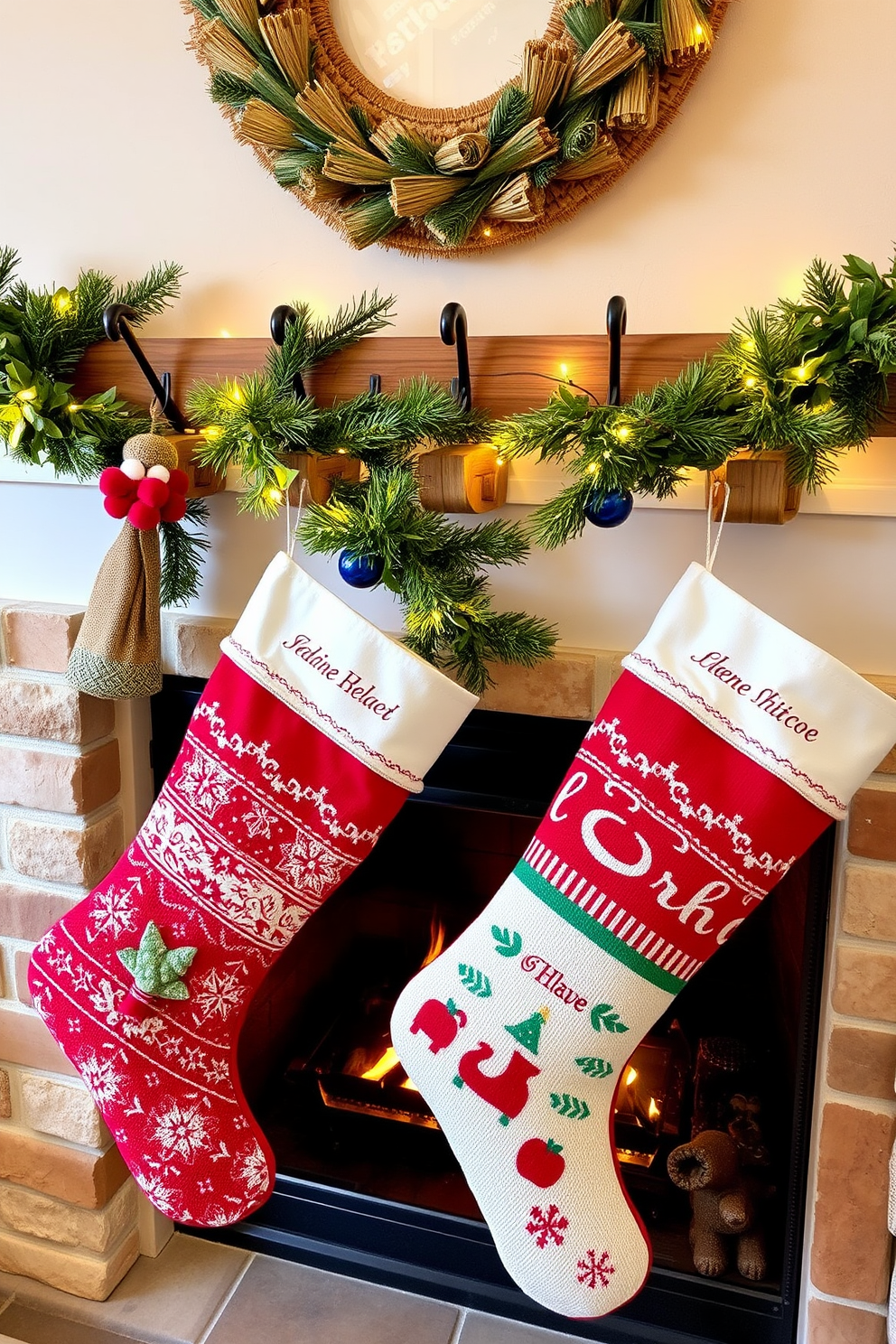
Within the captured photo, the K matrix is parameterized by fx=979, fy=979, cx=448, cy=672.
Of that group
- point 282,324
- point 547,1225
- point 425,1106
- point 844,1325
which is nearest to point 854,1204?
point 844,1325

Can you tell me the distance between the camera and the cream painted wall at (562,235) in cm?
99

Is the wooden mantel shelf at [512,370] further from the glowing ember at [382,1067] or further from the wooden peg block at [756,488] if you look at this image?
the glowing ember at [382,1067]

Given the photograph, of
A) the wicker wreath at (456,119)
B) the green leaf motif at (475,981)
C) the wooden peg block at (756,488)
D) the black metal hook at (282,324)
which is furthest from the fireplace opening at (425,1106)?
the wicker wreath at (456,119)

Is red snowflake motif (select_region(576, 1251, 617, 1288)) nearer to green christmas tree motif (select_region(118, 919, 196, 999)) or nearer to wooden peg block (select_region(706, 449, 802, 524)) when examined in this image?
green christmas tree motif (select_region(118, 919, 196, 999))

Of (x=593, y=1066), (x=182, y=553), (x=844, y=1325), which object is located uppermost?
(x=182, y=553)

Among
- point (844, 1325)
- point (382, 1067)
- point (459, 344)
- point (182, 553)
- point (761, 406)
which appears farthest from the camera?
point (382, 1067)

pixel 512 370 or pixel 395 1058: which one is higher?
pixel 512 370

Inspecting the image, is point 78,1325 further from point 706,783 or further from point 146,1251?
point 706,783

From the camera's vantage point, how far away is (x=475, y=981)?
3.41 ft

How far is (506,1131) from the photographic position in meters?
1.03

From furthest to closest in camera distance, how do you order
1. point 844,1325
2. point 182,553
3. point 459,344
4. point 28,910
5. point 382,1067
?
point 382,1067, point 28,910, point 182,553, point 844,1325, point 459,344

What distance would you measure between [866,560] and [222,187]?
0.87m

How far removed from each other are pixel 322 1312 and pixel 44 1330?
1.30ft

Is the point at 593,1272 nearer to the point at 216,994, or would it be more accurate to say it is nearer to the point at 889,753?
the point at 216,994
